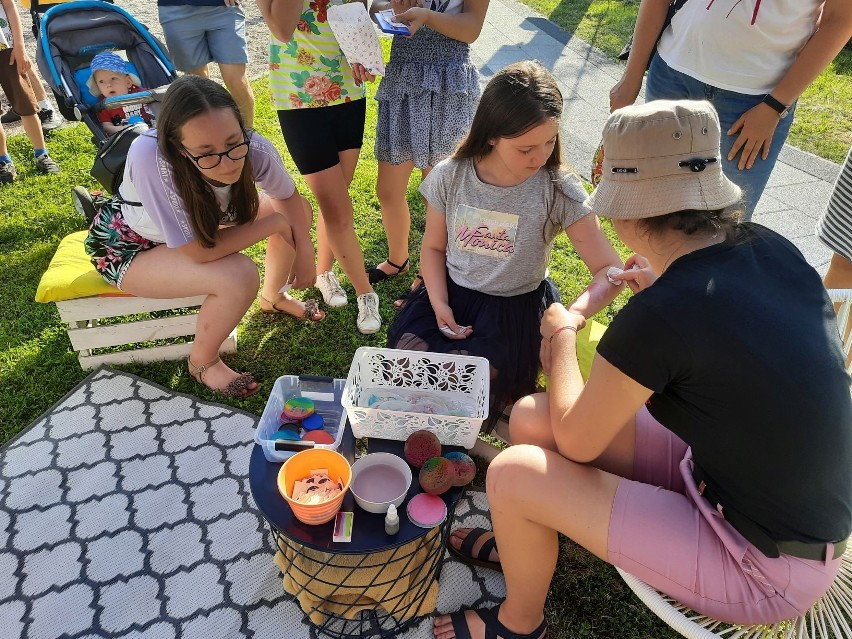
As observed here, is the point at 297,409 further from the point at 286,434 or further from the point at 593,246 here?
the point at 593,246

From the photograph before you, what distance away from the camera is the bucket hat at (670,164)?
126 centimetres

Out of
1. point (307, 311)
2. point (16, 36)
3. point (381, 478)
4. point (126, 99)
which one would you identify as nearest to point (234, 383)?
point (307, 311)

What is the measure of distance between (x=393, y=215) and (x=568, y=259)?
3.49 feet

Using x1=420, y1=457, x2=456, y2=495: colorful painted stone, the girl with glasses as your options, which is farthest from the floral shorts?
x1=420, y1=457, x2=456, y2=495: colorful painted stone

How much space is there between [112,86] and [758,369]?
11.1 ft

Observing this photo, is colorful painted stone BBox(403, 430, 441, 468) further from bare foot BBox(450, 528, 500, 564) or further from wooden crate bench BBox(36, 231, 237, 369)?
wooden crate bench BBox(36, 231, 237, 369)

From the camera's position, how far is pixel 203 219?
7.52 ft

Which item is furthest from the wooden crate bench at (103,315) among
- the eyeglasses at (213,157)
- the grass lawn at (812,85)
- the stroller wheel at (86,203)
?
the grass lawn at (812,85)

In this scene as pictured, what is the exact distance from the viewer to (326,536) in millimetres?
1486

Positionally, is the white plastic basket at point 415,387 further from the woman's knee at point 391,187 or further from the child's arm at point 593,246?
the woman's knee at point 391,187

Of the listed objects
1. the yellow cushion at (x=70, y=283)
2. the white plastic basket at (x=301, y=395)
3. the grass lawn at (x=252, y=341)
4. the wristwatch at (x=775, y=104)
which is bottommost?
the grass lawn at (x=252, y=341)

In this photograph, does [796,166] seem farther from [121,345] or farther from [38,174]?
[38,174]

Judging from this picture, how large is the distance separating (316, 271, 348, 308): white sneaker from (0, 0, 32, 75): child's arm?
2.44 meters

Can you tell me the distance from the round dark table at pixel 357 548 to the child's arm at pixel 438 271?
0.53 m
